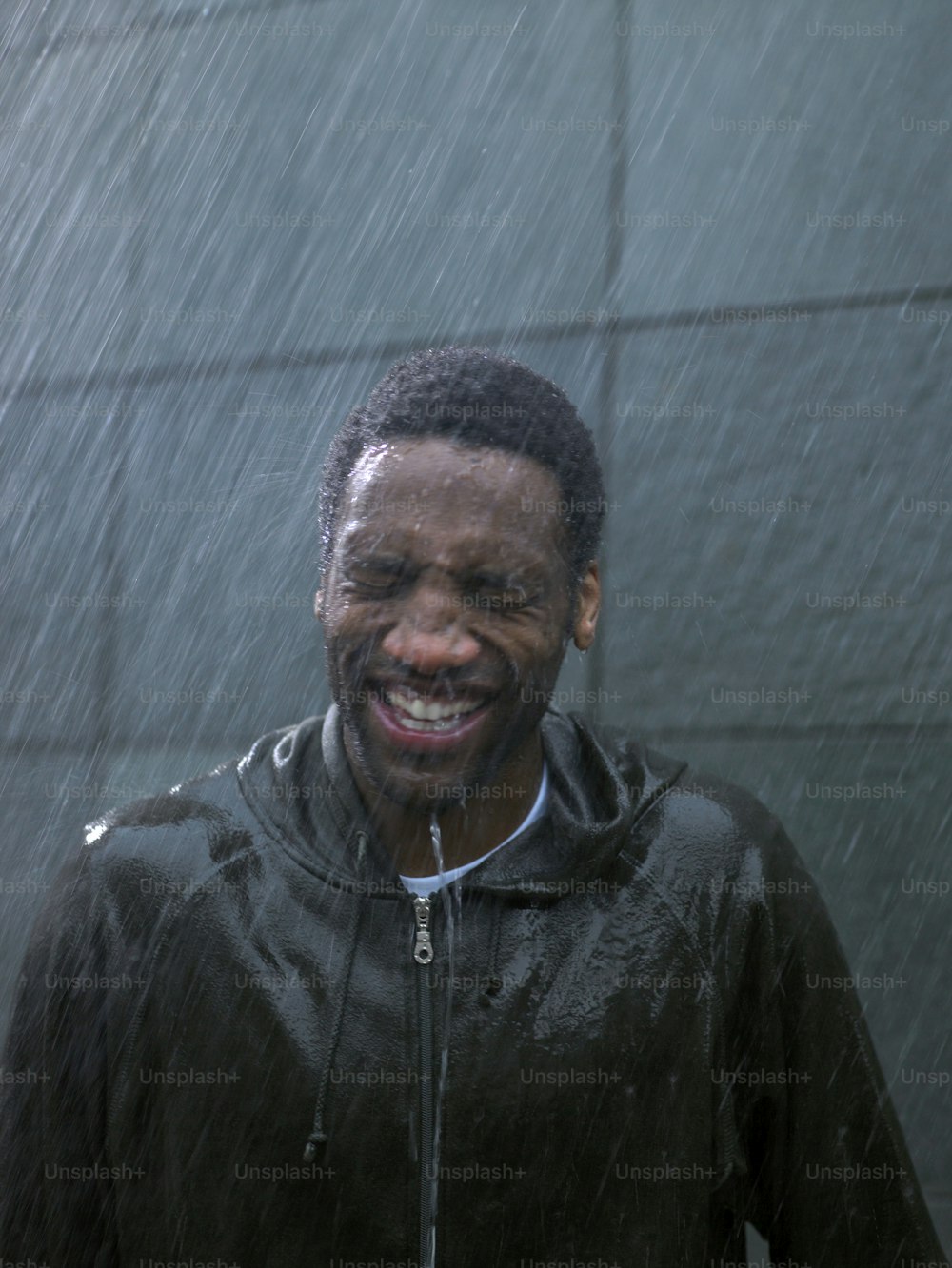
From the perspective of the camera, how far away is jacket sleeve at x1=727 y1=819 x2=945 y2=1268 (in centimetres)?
295

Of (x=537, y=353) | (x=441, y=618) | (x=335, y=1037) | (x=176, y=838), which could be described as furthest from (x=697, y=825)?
(x=537, y=353)

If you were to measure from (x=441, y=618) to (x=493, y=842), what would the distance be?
1.85 ft

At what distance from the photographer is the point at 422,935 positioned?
2902 millimetres

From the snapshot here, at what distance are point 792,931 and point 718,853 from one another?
235mm

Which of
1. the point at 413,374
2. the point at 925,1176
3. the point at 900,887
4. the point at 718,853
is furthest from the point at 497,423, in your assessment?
the point at 925,1176

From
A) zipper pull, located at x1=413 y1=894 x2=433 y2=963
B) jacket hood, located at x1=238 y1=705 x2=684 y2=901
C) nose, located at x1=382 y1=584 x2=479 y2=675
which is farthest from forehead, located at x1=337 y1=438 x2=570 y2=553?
zipper pull, located at x1=413 y1=894 x2=433 y2=963

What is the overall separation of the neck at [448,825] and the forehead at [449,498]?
538 millimetres

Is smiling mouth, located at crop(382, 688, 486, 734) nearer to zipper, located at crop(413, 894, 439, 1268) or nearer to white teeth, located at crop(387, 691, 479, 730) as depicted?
white teeth, located at crop(387, 691, 479, 730)

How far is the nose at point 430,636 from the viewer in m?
2.85

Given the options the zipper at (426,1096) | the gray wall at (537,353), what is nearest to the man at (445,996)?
the zipper at (426,1096)

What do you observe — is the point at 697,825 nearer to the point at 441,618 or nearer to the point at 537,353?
the point at 441,618

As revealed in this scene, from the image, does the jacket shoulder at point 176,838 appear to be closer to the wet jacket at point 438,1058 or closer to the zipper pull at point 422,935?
the wet jacket at point 438,1058

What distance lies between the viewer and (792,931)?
3014mm

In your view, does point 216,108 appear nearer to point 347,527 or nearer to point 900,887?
point 347,527
